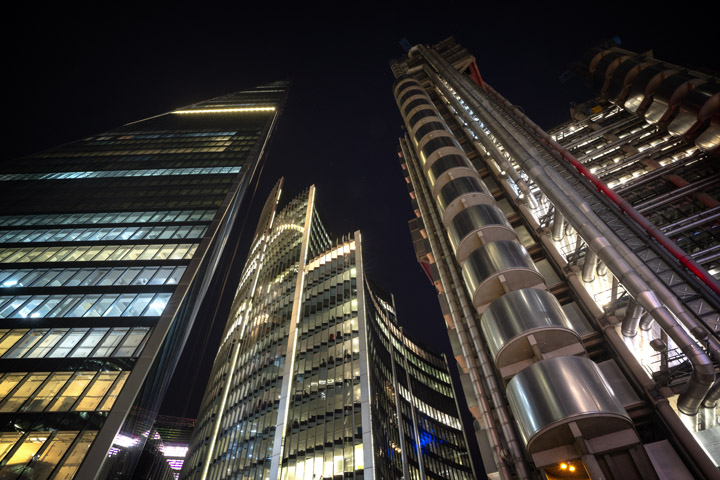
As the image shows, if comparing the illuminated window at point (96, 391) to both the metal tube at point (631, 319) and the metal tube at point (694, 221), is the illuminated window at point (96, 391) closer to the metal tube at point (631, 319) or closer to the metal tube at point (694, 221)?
the metal tube at point (631, 319)

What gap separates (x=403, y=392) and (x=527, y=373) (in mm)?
72607

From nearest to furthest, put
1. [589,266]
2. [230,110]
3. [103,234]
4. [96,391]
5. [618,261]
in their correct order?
[618,261] → [589,266] → [96,391] → [103,234] → [230,110]

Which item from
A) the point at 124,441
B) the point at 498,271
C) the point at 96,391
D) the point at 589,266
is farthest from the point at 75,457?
the point at 589,266

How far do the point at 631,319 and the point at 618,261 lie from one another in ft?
7.98

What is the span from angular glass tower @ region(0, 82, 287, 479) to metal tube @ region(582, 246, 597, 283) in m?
30.6

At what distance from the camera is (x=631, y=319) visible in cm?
1114

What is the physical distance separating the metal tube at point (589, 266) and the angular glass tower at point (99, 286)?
100ft

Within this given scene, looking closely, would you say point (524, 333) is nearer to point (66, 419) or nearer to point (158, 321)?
point (66, 419)

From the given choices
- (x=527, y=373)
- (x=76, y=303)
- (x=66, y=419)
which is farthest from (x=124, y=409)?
(x=527, y=373)

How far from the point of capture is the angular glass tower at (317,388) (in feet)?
167

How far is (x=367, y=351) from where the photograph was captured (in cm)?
5978

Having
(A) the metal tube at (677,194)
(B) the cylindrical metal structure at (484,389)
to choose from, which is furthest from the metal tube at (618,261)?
(A) the metal tube at (677,194)

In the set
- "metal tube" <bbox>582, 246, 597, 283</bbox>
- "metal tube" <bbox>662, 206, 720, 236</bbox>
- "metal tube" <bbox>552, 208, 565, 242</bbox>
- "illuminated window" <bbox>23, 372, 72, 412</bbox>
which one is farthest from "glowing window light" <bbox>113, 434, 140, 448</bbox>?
"metal tube" <bbox>662, 206, 720, 236</bbox>

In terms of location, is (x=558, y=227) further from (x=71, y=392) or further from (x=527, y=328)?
(x=71, y=392)
